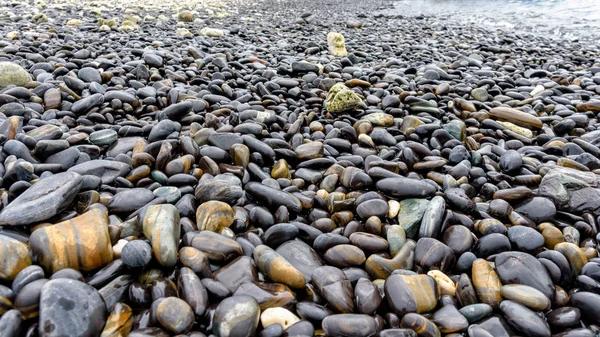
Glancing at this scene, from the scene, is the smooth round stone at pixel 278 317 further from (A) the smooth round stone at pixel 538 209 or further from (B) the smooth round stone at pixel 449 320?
(A) the smooth round stone at pixel 538 209

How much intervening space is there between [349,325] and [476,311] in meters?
0.65

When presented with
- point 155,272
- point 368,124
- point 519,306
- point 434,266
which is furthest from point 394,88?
point 155,272

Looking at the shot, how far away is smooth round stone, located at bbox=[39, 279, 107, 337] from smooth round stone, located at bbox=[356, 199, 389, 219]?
5.24 feet

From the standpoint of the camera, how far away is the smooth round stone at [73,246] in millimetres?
1763

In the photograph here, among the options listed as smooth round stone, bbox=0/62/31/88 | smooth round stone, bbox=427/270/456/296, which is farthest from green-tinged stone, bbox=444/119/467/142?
smooth round stone, bbox=0/62/31/88

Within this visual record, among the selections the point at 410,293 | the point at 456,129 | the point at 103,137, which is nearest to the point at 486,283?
the point at 410,293

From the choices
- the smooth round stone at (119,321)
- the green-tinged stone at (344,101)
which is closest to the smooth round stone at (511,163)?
the green-tinged stone at (344,101)

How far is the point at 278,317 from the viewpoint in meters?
1.70

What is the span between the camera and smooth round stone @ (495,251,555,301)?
73.6 inches

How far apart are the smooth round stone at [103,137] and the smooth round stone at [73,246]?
1.23m

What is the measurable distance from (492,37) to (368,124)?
301 inches

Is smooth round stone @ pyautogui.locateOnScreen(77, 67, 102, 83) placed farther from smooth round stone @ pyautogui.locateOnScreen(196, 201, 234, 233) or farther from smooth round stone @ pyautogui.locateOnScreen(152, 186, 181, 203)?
smooth round stone @ pyautogui.locateOnScreen(196, 201, 234, 233)

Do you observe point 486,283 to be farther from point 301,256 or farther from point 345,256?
point 301,256

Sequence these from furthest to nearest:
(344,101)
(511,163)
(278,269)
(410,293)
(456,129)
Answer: (344,101) → (456,129) → (511,163) → (278,269) → (410,293)
